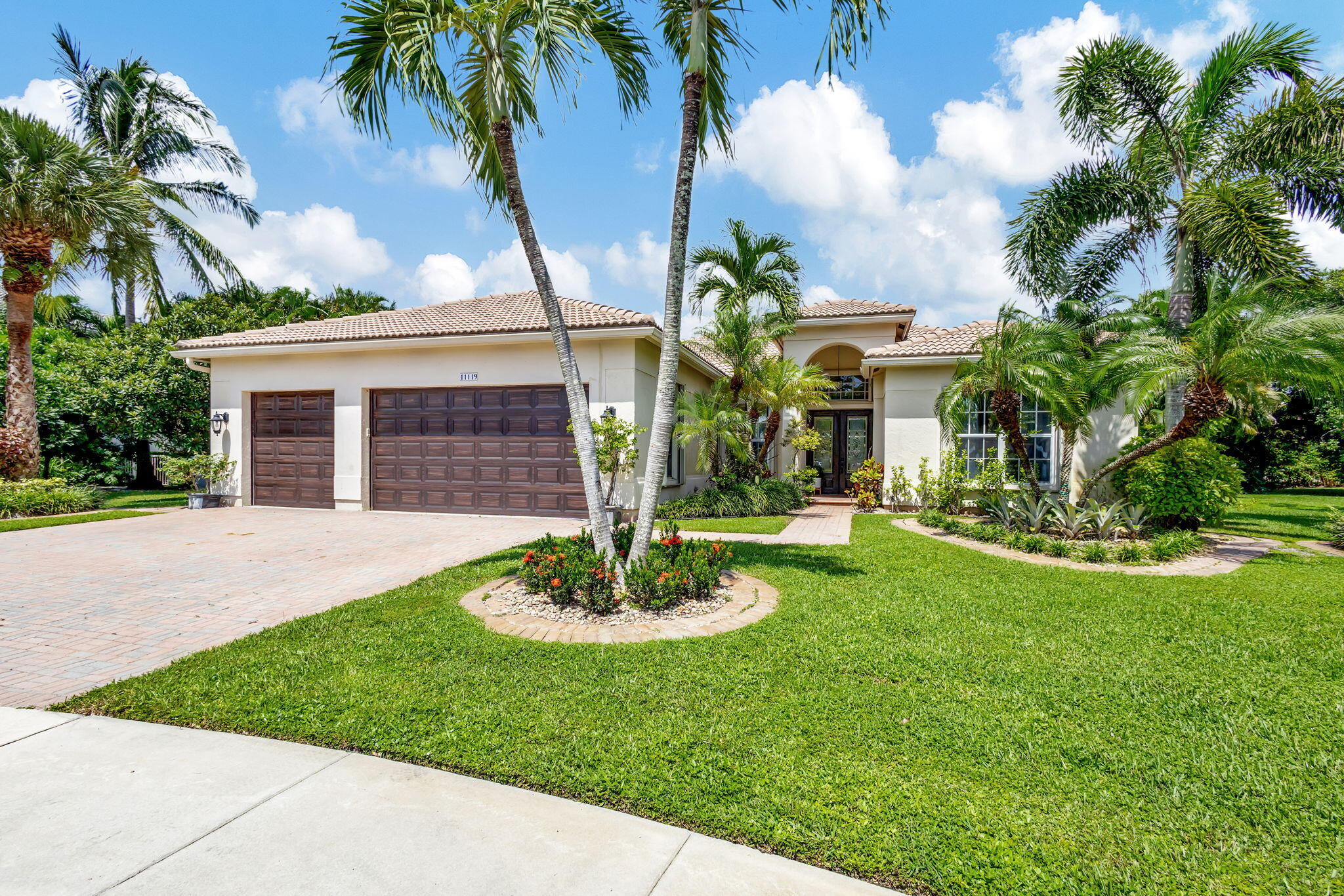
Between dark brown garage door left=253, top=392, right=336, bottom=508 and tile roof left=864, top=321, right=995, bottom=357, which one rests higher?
tile roof left=864, top=321, right=995, bottom=357

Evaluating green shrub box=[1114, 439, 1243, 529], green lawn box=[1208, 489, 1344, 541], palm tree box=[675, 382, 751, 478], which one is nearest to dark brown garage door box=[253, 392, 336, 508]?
palm tree box=[675, 382, 751, 478]

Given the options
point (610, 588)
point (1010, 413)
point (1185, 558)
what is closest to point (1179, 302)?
point (1010, 413)

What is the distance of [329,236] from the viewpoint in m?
16.8

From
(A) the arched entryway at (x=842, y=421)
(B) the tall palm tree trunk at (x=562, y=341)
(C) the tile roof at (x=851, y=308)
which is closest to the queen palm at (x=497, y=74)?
(B) the tall palm tree trunk at (x=562, y=341)

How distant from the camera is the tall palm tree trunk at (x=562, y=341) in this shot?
20.5 feet

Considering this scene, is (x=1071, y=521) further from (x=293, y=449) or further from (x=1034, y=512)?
(x=293, y=449)

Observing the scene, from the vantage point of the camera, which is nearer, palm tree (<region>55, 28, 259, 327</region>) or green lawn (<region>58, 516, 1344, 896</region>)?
green lawn (<region>58, 516, 1344, 896</region>)

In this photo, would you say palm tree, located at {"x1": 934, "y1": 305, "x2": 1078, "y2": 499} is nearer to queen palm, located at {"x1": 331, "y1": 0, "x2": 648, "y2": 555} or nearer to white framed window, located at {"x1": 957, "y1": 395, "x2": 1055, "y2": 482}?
white framed window, located at {"x1": 957, "y1": 395, "x2": 1055, "y2": 482}

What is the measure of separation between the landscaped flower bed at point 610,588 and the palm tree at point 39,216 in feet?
49.2

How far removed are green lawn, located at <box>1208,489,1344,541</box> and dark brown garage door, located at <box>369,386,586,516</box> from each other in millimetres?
13763

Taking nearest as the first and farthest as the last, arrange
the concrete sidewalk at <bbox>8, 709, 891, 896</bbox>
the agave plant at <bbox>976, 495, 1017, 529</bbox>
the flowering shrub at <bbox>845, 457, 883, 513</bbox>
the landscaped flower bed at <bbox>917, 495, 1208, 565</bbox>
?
the concrete sidewalk at <bbox>8, 709, 891, 896</bbox>
the landscaped flower bed at <bbox>917, 495, 1208, 565</bbox>
the agave plant at <bbox>976, 495, 1017, 529</bbox>
the flowering shrub at <bbox>845, 457, 883, 513</bbox>

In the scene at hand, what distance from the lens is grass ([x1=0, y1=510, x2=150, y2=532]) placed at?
1159 centimetres

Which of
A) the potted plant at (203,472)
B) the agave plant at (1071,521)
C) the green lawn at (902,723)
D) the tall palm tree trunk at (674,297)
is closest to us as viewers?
the green lawn at (902,723)

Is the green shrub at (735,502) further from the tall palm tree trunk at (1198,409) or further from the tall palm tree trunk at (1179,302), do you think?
the tall palm tree trunk at (1179,302)
